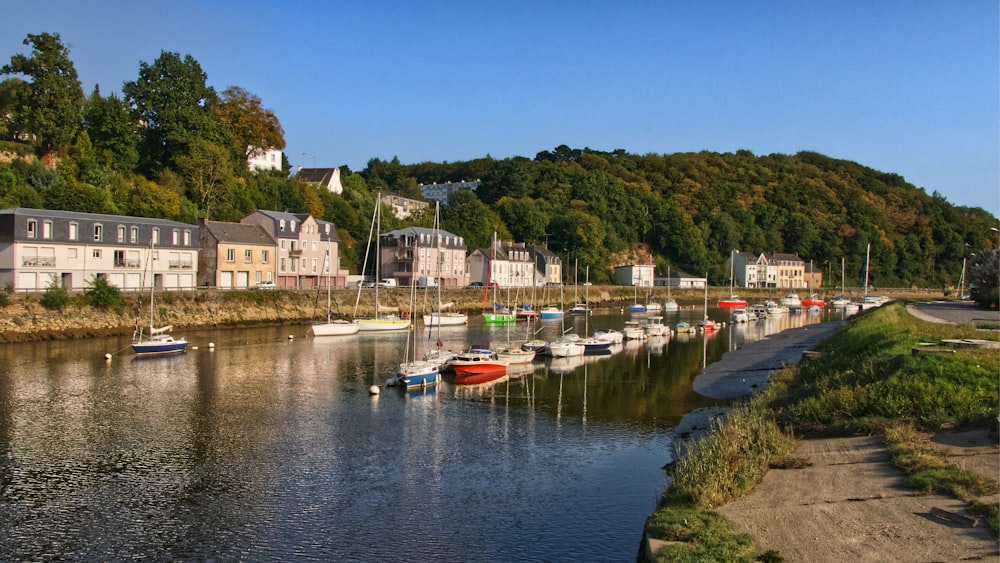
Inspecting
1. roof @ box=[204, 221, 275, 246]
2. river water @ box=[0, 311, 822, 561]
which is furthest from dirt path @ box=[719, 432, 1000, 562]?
roof @ box=[204, 221, 275, 246]

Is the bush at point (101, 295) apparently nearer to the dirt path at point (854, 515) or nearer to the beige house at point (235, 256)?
the beige house at point (235, 256)

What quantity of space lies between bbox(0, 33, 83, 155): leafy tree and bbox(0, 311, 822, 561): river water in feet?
125

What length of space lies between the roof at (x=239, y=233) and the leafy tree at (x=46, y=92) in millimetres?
17569

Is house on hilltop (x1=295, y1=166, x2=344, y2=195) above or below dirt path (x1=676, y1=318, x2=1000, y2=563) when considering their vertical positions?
above

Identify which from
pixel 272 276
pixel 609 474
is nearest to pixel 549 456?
pixel 609 474

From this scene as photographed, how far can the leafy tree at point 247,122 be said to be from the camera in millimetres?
93938

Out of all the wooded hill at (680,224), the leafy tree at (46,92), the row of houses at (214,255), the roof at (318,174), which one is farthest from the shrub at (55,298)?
the wooded hill at (680,224)

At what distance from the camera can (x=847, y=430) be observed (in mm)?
20672

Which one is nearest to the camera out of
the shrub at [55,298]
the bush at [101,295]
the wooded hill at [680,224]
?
the shrub at [55,298]

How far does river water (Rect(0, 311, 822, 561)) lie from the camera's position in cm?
1834

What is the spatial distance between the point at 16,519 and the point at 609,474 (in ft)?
55.9

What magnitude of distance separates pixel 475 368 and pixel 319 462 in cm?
1781

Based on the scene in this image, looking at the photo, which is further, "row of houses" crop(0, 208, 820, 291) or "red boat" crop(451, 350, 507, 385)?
"row of houses" crop(0, 208, 820, 291)

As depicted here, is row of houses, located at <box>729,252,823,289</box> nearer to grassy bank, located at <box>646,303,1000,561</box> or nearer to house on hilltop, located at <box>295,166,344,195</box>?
house on hilltop, located at <box>295,166,344,195</box>
